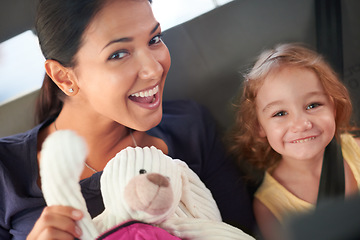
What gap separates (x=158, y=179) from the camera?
0.41 meters

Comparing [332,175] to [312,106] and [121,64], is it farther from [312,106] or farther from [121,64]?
[121,64]

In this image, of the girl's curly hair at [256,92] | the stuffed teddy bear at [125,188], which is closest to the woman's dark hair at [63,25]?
the stuffed teddy bear at [125,188]

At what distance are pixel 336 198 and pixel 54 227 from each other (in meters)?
0.38

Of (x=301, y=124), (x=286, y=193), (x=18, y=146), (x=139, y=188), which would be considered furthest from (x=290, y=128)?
(x=18, y=146)

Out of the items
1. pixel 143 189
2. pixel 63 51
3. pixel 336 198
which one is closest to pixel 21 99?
pixel 63 51

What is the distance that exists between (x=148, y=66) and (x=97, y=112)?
0.09 meters

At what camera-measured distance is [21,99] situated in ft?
1.67

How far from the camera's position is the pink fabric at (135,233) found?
39 centimetres

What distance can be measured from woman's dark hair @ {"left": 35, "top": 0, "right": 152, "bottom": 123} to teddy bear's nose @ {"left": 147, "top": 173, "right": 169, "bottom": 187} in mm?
156

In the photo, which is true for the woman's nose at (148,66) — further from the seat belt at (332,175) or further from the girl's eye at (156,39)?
the seat belt at (332,175)

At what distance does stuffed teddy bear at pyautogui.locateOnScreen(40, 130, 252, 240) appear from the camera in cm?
41

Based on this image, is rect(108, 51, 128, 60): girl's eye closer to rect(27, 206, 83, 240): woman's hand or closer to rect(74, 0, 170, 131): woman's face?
rect(74, 0, 170, 131): woman's face

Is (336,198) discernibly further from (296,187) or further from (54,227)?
(54,227)

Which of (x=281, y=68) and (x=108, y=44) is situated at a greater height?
(x=108, y=44)
